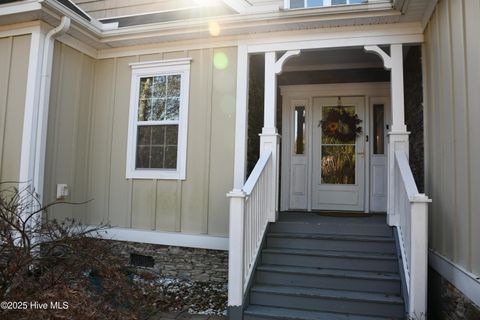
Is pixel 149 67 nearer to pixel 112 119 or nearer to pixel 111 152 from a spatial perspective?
pixel 112 119

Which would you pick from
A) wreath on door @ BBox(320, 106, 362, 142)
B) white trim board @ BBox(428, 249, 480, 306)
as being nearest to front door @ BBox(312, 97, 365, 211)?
wreath on door @ BBox(320, 106, 362, 142)

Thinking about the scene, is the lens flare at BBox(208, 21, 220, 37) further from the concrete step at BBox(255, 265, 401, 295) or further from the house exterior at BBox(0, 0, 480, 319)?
the concrete step at BBox(255, 265, 401, 295)

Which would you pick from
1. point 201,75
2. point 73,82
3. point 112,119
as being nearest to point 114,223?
Answer: point 112,119

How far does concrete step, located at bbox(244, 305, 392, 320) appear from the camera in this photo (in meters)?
3.45

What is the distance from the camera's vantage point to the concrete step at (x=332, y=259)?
3.89 meters

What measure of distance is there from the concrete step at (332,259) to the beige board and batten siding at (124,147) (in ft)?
3.08

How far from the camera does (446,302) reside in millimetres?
3279

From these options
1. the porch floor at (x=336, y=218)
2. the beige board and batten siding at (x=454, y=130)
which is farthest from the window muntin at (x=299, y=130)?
the beige board and batten siding at (x=454, y=130)

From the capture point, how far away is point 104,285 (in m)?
3.15

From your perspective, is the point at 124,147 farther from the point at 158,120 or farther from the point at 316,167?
the point at 316,167

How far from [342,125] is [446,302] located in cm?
334

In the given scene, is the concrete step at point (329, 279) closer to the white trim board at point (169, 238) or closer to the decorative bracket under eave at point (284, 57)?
the white trim board at point (169, 238)

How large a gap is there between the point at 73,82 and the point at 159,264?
278 centimetres

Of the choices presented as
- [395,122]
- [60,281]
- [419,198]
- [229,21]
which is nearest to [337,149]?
[395,122]
